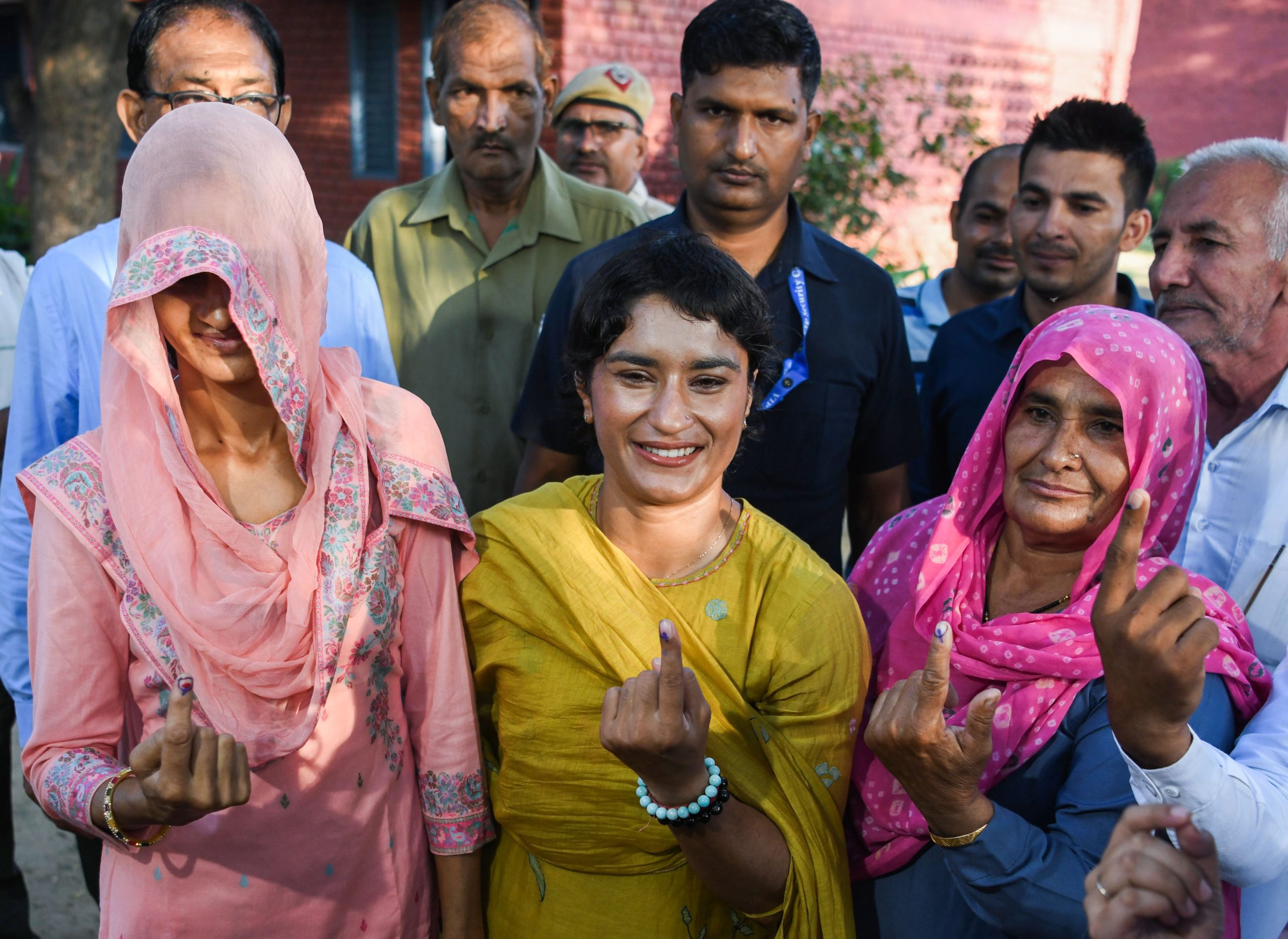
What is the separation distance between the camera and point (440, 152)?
9.88 m

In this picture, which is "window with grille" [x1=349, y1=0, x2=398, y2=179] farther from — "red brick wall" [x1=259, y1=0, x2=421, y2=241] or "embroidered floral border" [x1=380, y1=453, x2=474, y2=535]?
"embroidered floral border" [x1=380, y1=453, x2=474, y2=535]

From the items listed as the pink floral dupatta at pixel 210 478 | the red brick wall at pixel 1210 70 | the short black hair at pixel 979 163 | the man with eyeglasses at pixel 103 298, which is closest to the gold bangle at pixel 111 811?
the pink floral dupatta at pixel 210 478

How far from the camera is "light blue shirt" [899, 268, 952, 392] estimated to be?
4023mm

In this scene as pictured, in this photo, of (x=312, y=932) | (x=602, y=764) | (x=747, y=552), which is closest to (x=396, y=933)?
(x=312, y=932)

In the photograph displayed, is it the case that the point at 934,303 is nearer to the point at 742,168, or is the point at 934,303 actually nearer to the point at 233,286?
the point at 742,168

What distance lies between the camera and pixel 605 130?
5457 millimetres

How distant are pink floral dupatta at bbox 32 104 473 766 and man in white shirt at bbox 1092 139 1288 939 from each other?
4.46ft

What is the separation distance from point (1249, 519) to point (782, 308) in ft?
3.83

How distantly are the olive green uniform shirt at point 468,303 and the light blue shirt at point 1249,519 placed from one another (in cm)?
192

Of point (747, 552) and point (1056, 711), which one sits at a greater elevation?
point (747, 552)

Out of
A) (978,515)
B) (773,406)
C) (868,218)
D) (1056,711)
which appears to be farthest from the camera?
(868,218)

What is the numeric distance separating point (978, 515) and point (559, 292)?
123 cm

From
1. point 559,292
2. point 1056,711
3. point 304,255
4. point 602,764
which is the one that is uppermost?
point 304,255

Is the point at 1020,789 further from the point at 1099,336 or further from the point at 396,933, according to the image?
the point at 396,933
